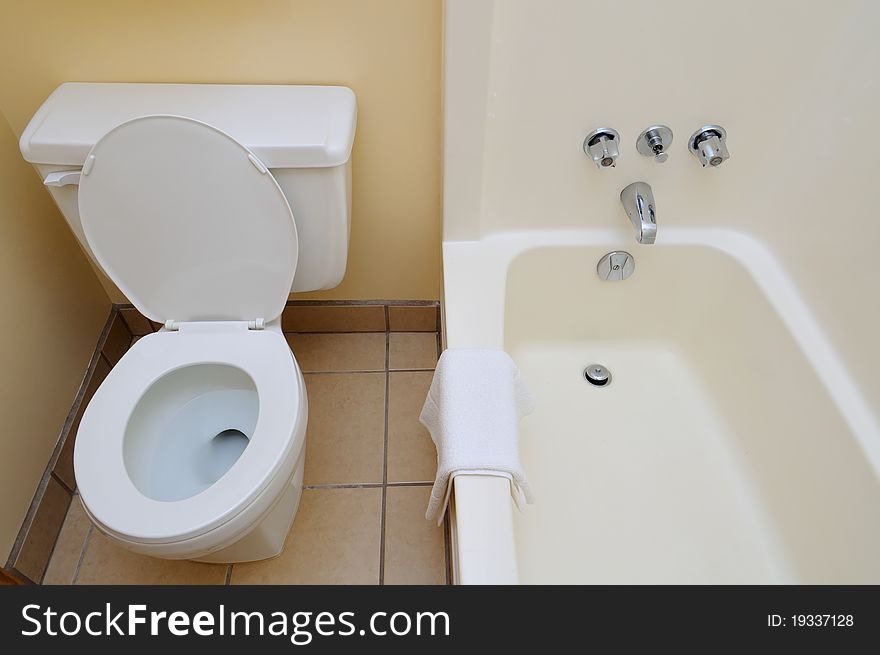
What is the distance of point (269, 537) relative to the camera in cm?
128

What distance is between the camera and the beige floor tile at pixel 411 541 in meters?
1.34

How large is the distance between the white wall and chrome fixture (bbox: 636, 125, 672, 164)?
0.02 metres

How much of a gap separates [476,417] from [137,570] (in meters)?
0.91

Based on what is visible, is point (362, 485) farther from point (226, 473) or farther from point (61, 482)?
point (61, 482)

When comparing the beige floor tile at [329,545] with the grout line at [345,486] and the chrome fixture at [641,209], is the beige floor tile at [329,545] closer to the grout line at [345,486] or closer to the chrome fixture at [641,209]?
the grout line at [345,486]

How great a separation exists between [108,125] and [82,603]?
0.84m

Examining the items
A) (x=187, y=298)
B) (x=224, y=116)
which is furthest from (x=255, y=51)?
(x=187, y=298)

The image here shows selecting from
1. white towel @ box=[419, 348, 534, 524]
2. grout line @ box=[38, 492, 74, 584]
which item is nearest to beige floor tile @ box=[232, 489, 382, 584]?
white towel @ box=[419, 348, 534, 524]

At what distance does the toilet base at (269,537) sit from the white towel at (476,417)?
13.9 inches

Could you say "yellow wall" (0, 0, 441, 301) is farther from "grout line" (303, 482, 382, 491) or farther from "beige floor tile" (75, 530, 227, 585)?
"beige floor tile" (75, 530, 227, 585)

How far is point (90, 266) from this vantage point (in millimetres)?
1550

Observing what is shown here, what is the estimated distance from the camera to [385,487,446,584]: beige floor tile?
1.34m

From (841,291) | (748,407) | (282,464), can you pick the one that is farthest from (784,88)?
(282,464)

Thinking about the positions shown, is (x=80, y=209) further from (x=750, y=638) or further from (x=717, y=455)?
(x=717, y=455)
